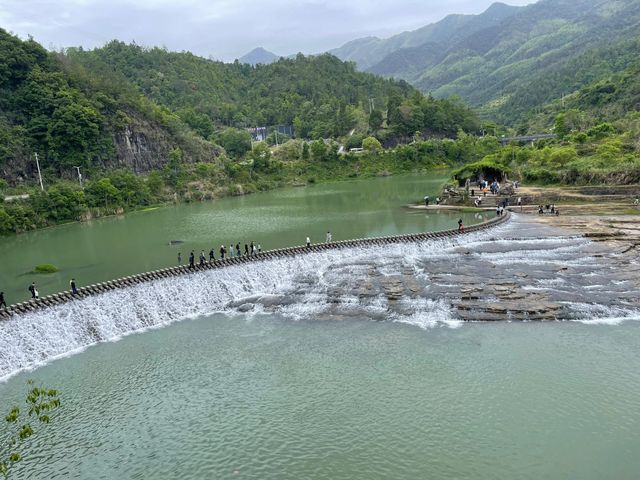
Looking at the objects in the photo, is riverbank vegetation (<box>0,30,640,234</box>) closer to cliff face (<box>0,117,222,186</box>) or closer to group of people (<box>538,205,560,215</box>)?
cliff face (<box>0,117,222,186</box>)

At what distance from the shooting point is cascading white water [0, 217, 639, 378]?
2366 cm

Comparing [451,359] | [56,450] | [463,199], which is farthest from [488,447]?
[463,199]

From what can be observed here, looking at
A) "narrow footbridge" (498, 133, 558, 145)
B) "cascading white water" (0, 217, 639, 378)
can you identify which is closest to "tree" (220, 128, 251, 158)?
"narrow footbridge" (498, 133, 558, 145)

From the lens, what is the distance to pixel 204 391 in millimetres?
19000

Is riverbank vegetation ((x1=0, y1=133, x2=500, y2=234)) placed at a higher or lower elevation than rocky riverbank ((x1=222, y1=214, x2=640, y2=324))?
higher

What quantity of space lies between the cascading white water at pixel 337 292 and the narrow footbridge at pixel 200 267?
0.36 meters

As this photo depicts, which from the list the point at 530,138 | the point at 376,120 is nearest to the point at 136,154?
the point at 376,120

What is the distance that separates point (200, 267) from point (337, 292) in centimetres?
817

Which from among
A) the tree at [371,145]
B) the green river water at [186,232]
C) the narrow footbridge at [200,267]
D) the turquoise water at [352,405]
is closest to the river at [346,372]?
the turquoise water at [352,405]

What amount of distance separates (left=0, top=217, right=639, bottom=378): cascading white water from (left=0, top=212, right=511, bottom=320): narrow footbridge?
359mm

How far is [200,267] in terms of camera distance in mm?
29844

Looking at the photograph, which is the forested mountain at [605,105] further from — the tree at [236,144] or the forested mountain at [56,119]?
the forested mountain at [56,119]

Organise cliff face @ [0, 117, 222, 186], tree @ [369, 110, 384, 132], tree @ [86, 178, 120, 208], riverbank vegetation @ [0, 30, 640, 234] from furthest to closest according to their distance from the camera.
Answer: tree @ [369, 110, 384, 132] < cliff face @ [0, 117, 222, 186] < tree @ [86, 178, 120, 208] < riverbank vegetation @ [0, 30, 640, 234]

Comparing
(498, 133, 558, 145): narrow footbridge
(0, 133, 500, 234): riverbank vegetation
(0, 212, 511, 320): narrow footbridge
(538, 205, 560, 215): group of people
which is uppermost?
(498, 133, 558, 145): narrow footbridge
